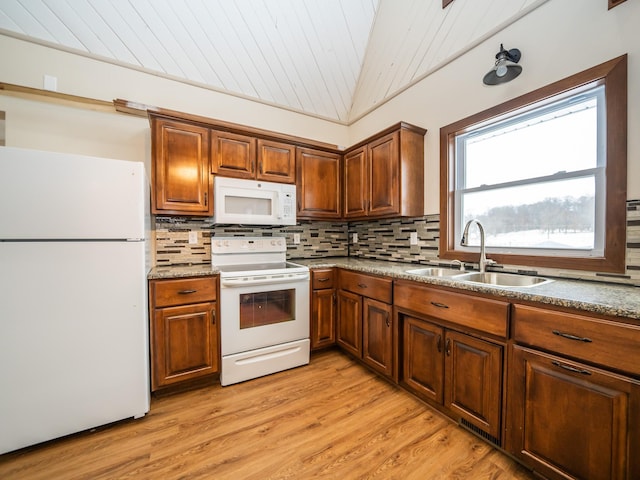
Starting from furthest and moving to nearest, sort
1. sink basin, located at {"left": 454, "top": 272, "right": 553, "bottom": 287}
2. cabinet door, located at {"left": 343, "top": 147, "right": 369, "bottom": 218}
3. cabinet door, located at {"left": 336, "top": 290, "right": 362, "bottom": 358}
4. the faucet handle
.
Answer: cabinet door, located at {"left": 343, "top": 147, "right": 369, "bottom": 218} < cabinet door, located at {"left": 336, "top": 290, "right": 362, "bottom": 358} < the faucet handle < sink basin, located at {"left": 454, "top": 272, "right": 553, "bottom": 287}

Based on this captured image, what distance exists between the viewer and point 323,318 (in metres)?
2.50

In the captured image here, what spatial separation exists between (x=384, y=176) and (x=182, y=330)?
2121mm

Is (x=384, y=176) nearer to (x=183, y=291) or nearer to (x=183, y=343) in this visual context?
(x=183, y=291)

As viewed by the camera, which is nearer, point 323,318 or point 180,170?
point 180,170

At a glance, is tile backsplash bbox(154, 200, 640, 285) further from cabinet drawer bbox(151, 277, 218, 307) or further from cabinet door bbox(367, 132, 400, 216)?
cabinet drawer bbox(151, 277, 218, 307)

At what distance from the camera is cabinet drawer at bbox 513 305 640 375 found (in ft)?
3.11

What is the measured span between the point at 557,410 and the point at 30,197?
2778 mm

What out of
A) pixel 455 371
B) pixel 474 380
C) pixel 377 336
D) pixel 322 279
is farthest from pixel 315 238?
pixel 474 380

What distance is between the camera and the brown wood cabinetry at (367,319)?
1.98 meters

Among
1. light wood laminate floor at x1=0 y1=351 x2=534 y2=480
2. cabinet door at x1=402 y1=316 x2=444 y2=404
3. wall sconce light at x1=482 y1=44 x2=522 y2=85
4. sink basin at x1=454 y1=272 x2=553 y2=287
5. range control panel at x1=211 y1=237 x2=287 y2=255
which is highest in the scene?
wall sconce light at x1=482 y1=44 x2=522 y2=85

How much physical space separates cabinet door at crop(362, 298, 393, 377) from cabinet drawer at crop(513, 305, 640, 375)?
0.87m

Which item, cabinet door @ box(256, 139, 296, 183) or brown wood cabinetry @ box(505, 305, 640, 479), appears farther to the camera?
cabinet door @ box(256, 139, 296, 183)

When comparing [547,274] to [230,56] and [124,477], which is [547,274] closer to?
[124,477]

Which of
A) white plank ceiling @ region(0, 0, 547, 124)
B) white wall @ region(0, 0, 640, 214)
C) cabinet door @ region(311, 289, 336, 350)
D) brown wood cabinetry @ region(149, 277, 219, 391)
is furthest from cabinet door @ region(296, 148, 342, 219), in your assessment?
brown wood cabinetry @ region(149, 277, 219, 391)
